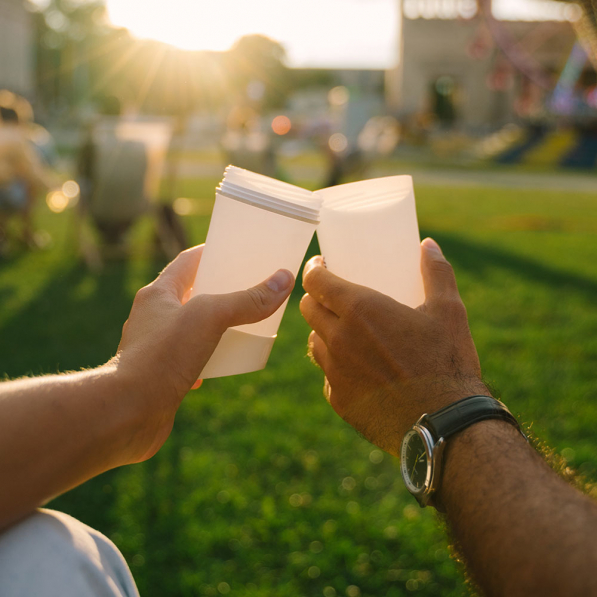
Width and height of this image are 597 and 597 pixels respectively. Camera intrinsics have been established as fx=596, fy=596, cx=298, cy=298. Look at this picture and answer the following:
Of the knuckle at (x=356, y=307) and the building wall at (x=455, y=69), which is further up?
the knuckle at (x=356, y=307)

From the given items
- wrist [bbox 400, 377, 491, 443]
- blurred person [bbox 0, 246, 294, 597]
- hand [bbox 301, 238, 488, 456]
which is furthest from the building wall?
blurred person [bbox 0, 246, 294, 597]

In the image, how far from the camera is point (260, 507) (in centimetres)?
228

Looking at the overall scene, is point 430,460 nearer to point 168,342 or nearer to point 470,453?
point 470,453

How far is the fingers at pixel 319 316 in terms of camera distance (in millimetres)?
1138

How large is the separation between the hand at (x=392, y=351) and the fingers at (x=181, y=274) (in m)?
0.22

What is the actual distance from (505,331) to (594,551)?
3.67m

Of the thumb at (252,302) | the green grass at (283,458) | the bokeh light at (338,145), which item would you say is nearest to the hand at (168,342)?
the thumb at (252,302)

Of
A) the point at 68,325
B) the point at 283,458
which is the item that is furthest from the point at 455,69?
the point at 283,458

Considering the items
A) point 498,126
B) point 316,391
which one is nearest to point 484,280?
point 316,391

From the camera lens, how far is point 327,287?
3.67 feet

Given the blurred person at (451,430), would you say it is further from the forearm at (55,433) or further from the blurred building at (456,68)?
the blurred building at (456,68)

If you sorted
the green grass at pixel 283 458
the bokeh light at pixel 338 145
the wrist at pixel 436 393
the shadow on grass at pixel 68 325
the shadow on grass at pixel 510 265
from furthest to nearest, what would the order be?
1. the bokeh light at pixel 338 145
2. the shadow on grass at pixel 510 265
3. the shadow on grass at pixel 68 325
4. the green grass at pixel 283 458
5. the wrist at pixel 436 393

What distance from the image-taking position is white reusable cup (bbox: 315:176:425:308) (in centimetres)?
113

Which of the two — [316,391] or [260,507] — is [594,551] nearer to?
[260,507]
